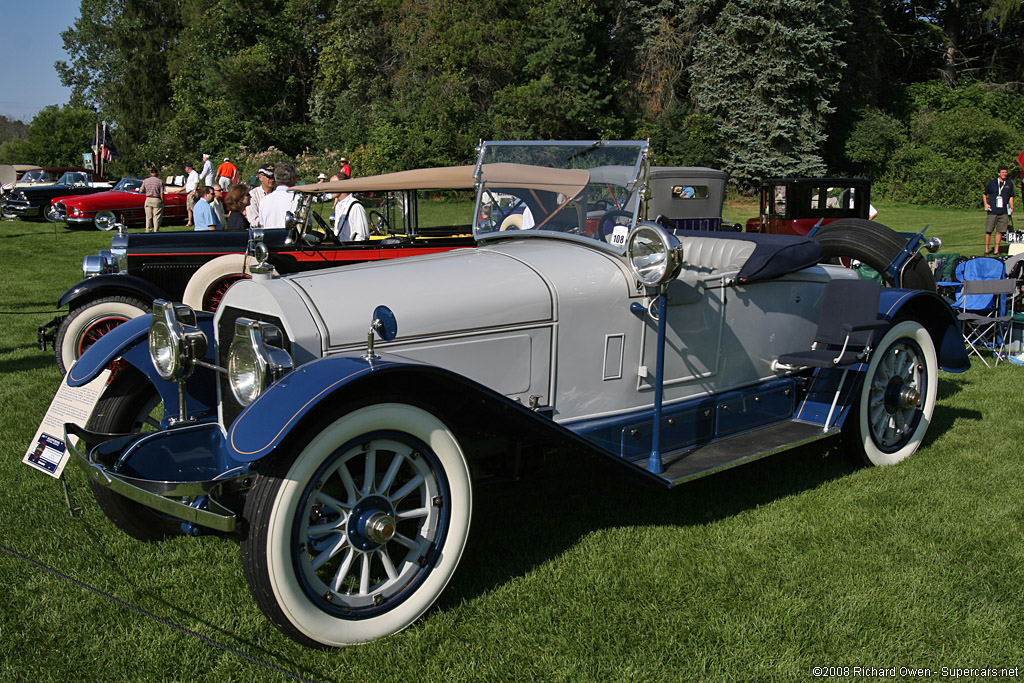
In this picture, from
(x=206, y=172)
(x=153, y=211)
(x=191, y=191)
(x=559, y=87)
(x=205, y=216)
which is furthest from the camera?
(x=559, y=87)

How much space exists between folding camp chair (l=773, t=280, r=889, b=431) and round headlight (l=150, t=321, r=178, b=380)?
3.15m

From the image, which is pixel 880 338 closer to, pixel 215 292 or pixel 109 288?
pixel 215 292

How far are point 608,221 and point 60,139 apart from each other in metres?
50.7

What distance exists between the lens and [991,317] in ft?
26.2

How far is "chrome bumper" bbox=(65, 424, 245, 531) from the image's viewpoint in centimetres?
267

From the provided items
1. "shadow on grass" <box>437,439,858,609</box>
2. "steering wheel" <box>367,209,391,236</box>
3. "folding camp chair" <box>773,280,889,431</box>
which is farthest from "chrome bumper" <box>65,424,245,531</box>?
"steering wheel" <box>367,209,391,236</box>

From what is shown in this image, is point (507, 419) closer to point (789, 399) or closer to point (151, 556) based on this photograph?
point (151, 556)

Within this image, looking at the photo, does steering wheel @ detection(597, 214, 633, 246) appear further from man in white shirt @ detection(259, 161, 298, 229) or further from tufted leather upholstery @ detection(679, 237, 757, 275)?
man in white shirt @ detection(259, 161, 298, 229)

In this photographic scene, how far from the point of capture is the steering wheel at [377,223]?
923 centimetres

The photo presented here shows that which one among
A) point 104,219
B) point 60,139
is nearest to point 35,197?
point 104,219

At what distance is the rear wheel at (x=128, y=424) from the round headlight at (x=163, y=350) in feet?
1.58

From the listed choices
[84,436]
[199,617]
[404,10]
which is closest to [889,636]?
[199,617]

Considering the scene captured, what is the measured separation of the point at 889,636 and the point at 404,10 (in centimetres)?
3125

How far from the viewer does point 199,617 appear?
10.4 feet
